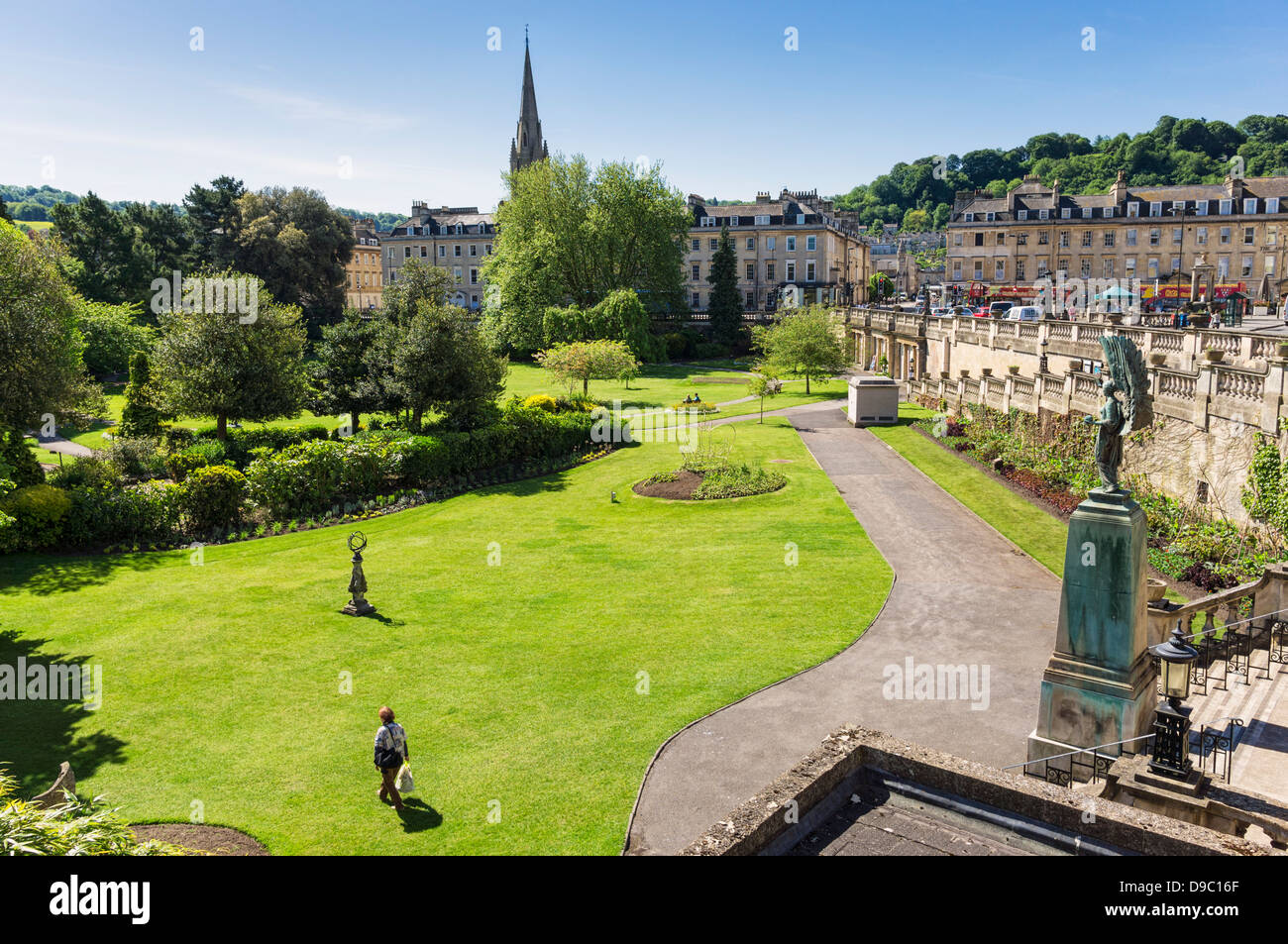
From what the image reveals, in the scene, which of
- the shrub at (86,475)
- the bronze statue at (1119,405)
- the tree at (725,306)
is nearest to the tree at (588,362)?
the shrub at (86,475)

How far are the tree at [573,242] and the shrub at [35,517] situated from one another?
4687 cm

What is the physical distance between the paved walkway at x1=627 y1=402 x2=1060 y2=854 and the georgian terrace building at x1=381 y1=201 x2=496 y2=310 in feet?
329

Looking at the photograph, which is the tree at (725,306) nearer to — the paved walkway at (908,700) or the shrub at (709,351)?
the shrub at (709,351)

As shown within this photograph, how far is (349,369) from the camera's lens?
37.6 m

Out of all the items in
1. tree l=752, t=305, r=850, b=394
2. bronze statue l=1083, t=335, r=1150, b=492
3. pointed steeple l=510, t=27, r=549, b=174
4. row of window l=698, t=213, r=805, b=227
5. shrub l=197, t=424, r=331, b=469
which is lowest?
shrub l=197, t=424, r=331, b=469

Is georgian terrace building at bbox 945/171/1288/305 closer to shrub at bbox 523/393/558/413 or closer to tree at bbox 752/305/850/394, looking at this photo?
tree at bbox 752/305/850/394

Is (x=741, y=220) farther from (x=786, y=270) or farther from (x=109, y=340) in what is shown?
(x=109, y=340)

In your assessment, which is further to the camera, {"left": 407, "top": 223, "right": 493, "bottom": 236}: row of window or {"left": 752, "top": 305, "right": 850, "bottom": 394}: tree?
{"left": 407, "top": 223, "right": 493, "bottom": 236}: row of window

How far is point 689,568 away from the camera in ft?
76.9

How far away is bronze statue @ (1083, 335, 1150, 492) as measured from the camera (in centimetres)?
1114

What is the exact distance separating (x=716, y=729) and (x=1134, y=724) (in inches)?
247

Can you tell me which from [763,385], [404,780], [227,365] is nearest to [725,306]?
[763,385]

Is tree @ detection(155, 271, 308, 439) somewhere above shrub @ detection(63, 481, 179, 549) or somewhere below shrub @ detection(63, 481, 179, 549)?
above

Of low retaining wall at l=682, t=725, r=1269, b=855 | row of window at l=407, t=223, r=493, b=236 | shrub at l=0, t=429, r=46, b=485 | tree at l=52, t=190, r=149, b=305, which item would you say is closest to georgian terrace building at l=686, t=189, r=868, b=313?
row of window at l=407, t=223, r=493, b=236
